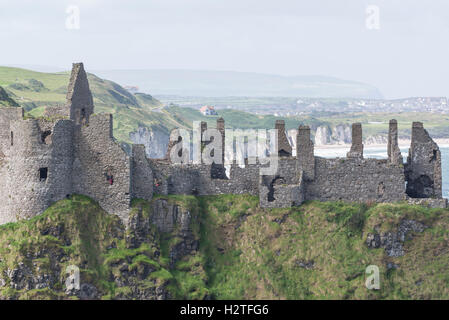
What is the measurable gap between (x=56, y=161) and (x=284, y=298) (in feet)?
62.7

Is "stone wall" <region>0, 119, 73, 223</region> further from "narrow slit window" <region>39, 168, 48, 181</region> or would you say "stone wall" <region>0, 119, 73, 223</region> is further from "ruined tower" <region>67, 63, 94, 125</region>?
"ruined tower" <region>67, 63, 94, 125</region>

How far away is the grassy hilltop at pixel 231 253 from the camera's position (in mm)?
64812

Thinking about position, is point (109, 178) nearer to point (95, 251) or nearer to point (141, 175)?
point (141, 175)

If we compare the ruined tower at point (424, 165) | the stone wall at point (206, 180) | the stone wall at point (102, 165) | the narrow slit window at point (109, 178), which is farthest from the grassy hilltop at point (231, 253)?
the ruined tower at point (424, 165)

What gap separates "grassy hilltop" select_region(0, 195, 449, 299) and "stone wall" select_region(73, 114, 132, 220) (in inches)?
37.4

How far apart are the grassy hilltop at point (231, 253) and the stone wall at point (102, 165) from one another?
0.95m

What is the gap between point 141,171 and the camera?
68250mm

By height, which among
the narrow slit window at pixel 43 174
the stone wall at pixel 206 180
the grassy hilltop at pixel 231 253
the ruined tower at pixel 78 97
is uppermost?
the ruined tower at pixel 78 97

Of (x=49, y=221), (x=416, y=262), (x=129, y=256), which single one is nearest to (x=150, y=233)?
(x=129, y=256)

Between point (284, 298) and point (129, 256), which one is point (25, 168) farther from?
point (284, 298)

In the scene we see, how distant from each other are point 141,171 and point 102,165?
2.90 meters

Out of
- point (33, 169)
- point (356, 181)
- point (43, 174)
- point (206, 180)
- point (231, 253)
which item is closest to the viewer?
point (33, 169)

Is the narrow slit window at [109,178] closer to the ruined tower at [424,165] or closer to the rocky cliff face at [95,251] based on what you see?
the rocky cliff face at [95,251]

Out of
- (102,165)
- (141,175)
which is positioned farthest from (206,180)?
(102,165)
